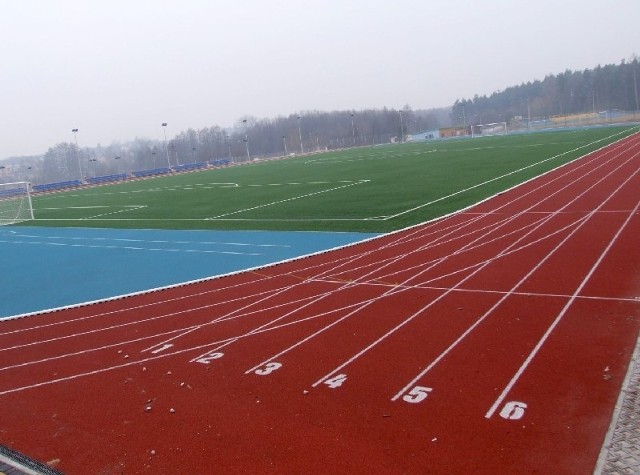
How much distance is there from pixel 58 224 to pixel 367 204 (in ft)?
51.7

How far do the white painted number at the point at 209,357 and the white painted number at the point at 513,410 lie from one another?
4.21 m

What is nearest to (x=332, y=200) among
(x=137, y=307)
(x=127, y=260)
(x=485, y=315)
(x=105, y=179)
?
(x=127, y=260)

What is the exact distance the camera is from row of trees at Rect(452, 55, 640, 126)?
4326 inches

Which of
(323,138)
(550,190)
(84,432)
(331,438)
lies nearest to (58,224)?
(550,190)

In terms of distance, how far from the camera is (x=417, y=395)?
688cm

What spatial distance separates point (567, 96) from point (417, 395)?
135258mm

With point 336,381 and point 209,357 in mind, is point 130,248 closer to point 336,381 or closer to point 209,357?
point 209,357

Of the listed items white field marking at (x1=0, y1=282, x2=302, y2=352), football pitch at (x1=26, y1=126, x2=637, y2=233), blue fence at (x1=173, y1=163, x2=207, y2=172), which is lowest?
white field marking at (x1=0, y1=282, x2=302, y2=352)

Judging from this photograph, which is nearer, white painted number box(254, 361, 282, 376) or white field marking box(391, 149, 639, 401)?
white field marking box(391, 149, 639, 401)

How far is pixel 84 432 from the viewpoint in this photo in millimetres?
6812

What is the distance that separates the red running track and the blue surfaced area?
4.78 ft

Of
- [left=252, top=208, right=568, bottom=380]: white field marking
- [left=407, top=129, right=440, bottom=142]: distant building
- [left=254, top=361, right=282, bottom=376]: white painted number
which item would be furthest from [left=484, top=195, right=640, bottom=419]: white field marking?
[left=407, top=129, right=440, bottom=142]: distant building

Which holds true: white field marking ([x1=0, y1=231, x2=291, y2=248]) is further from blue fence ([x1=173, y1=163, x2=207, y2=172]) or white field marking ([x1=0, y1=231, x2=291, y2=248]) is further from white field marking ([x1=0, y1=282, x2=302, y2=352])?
blue fence ([x1=173, y1=163, x2=207, y2=172])

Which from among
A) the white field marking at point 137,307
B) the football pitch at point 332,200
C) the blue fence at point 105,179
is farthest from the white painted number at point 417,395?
the blue fence at point 105,179
